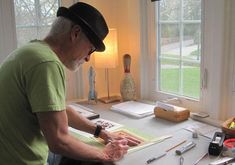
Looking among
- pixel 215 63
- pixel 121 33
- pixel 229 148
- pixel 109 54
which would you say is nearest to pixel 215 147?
pixel 229 148

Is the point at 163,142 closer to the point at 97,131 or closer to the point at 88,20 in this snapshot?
the point at 97,131

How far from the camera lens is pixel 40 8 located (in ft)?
7.39

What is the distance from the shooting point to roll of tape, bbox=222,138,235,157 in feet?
4.43

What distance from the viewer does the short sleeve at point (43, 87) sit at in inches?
42.9

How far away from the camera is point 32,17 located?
224 cm

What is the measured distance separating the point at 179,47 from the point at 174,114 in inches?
19.0

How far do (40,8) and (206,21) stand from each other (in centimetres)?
116

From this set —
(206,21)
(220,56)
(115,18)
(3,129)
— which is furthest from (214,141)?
(115,18)

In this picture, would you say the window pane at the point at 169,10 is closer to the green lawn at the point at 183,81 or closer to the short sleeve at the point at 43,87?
the green lawn at the point at 183,81

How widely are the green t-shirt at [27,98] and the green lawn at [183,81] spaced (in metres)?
1.06

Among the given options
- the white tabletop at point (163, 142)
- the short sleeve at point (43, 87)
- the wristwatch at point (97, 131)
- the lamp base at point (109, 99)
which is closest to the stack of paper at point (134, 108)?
the white tabletop at point (163, 142)

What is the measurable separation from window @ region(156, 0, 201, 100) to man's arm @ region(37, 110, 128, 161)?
0.85m

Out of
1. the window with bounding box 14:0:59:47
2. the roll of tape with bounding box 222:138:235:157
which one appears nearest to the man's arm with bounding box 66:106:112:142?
the roll of tape with bounding box 222:138:235:157

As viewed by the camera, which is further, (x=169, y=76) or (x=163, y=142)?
(x=169, y=76)
